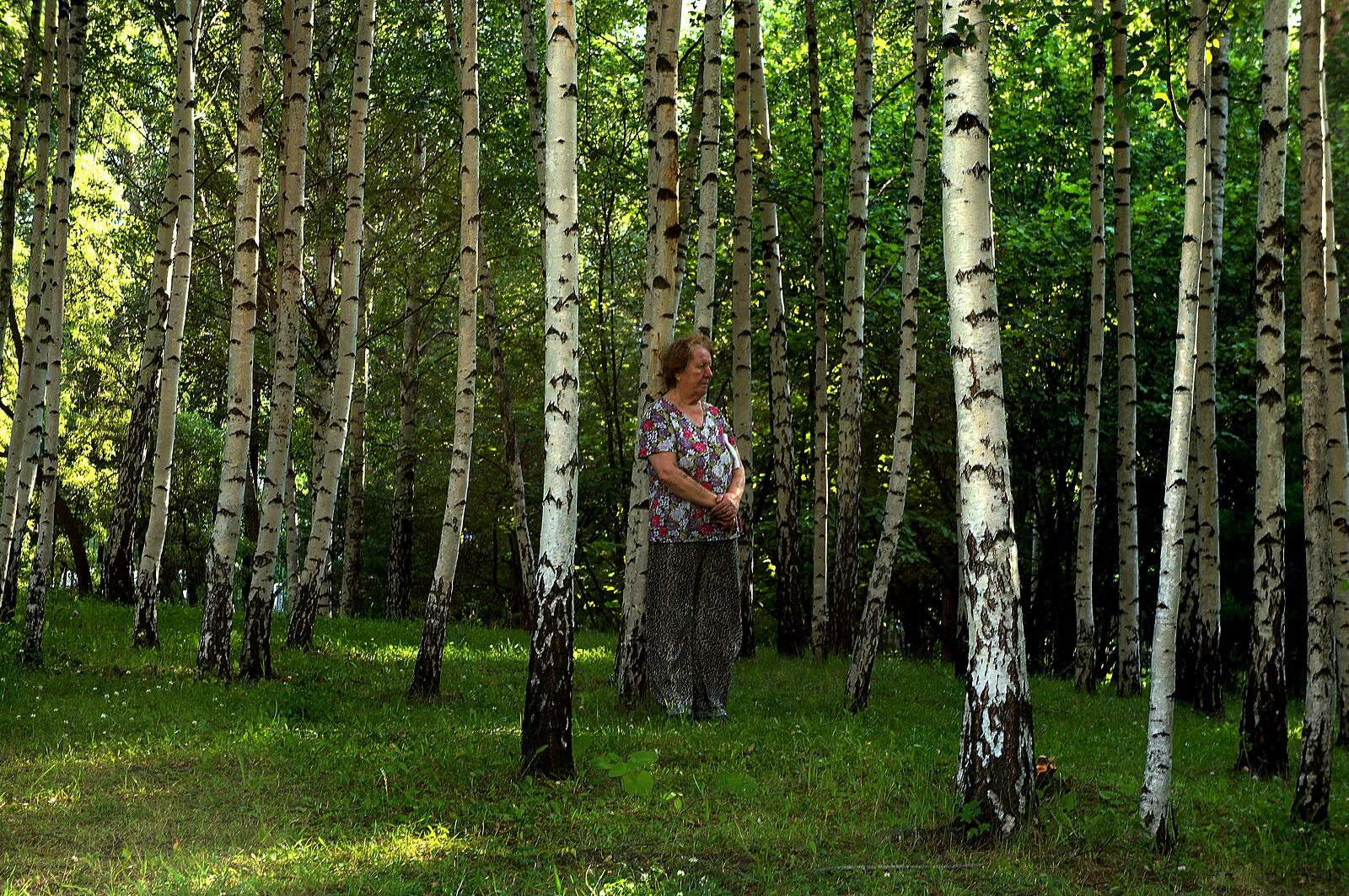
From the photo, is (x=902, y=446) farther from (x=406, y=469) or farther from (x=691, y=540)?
(x=406, y=469)

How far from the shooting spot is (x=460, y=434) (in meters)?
8.54

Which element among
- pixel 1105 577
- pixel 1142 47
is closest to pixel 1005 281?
pixel 1105 577

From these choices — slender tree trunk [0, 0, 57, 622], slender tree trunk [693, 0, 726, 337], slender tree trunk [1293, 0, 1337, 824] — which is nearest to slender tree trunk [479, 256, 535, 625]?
slender tree trunk [693, 0, 726, 337]

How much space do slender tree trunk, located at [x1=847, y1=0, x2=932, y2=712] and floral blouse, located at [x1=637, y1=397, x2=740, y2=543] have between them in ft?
4.37

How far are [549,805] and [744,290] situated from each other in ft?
23.1

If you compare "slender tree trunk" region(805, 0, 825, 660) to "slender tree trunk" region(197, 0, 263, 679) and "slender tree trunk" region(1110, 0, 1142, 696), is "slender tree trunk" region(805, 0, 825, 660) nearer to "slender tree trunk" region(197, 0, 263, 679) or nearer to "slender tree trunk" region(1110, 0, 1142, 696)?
"slender tree trunk" region(1110, 0, 1142, 696)

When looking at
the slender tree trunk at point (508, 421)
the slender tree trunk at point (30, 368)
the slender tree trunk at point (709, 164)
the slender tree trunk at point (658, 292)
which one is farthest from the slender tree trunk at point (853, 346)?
the slender tree trunk at point (30, 368)

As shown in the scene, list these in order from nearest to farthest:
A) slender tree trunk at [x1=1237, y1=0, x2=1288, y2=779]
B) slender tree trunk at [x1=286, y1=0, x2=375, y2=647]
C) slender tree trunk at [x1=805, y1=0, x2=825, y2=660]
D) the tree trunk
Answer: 1. slender tree trunk at [x1=1237, y1=0, x2=1288, y2=779]
2. slender tree trunk at [x1=286, y1=0, x2=375, y2=647]
3. the tree trunk
4. slender tree trunk at [x1=805, y1=0, x2=825, y2=660]

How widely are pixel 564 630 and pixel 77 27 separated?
23.9 ft

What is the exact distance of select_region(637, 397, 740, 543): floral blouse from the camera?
7.49 m

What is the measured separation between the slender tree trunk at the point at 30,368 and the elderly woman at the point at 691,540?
5237mm

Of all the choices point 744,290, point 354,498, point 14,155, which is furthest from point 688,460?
point 354,498

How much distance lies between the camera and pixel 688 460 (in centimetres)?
753

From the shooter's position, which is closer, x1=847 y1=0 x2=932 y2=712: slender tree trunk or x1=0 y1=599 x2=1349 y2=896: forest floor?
x1=0 y1=599 x2=1349 y2=896: forest floor
